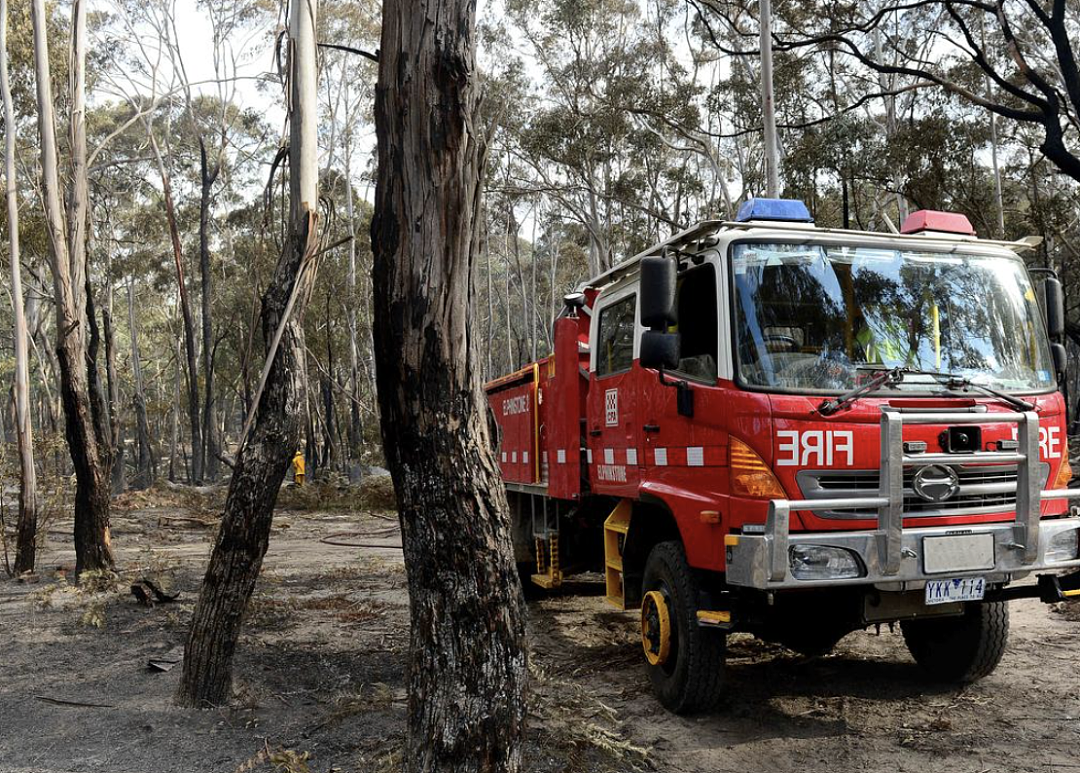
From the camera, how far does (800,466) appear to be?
178 inches

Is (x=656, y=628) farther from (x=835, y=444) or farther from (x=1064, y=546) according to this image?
(x=1064, y=546)

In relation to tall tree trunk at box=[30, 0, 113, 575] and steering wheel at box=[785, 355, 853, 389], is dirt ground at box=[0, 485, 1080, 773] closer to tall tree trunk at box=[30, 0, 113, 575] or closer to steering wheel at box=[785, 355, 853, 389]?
tall tree trunk at box=[30, 0, 113, 575]

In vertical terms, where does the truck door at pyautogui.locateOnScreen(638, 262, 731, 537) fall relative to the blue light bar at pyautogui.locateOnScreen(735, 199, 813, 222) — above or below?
below

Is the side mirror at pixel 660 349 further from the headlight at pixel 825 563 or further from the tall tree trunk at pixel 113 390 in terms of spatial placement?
the tall tree trunk at pixel 113 390

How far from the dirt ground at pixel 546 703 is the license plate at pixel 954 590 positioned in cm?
75

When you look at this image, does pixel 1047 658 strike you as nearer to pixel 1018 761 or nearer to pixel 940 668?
pixel 940 668

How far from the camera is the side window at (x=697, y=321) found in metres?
5.02

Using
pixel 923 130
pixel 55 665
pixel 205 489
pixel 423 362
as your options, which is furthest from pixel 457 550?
pixel 205 489

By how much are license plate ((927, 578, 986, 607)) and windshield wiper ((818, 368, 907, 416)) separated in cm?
94

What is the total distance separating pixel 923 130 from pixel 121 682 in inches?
790

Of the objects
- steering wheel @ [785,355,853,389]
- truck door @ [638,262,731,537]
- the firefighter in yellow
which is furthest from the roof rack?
the firefighter in yellow

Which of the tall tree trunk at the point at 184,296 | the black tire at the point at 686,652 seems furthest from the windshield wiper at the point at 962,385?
the tall tree trunk at the point at 184,296

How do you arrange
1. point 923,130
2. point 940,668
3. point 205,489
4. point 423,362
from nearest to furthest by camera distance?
1. point 423,362
2. point 940,668
3. point 923,130
4. point 205,489

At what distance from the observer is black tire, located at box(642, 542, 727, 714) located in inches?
198
